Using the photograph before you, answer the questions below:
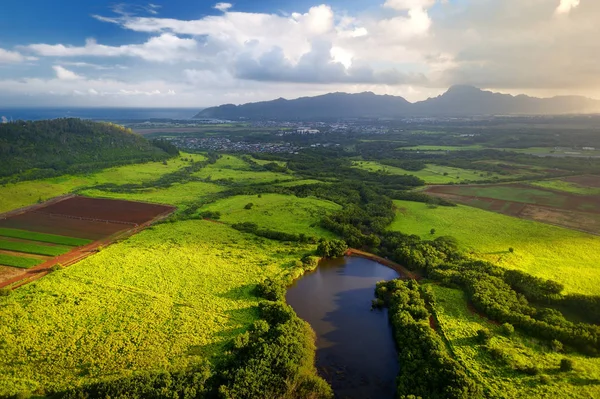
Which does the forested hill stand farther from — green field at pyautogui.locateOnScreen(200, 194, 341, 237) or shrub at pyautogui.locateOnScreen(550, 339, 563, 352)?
shrub at pyautogui.locateOnScreen(550, 339, 563, 352)

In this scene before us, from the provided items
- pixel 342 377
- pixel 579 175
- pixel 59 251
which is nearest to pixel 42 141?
pixel 59 251

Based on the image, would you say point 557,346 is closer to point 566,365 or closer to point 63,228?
point 566,365

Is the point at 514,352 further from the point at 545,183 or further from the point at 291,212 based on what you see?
the point at 545,183

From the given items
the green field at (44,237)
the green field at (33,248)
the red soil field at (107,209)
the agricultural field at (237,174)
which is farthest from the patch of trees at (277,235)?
the agricultural field at (237,174)

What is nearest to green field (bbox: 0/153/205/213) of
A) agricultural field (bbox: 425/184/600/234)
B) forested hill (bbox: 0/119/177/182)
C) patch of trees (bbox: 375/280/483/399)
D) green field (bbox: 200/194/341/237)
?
forested hill (bbox: 0/119/177/182)

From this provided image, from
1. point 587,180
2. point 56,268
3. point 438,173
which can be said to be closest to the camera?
point 56,268

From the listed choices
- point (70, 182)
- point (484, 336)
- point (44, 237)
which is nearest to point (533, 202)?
point (484, 336)

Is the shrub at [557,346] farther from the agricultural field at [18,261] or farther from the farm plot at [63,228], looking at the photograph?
the agricultural field at [18,261]
